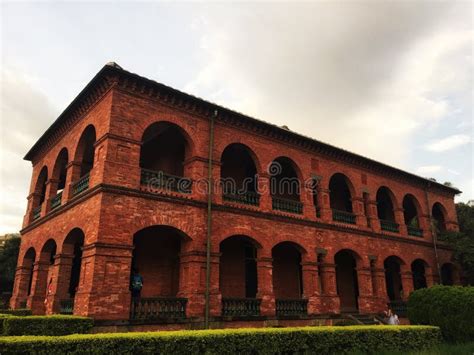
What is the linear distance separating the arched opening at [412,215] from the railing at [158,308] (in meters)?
15.3

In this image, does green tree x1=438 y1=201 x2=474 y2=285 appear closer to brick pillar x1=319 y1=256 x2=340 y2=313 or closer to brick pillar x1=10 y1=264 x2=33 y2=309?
brick pillar x1=319 y1=256 x2=340 y2=313

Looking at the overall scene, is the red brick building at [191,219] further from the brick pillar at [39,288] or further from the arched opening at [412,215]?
the arched opening at [412,215]

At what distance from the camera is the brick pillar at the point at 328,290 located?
55.2ft

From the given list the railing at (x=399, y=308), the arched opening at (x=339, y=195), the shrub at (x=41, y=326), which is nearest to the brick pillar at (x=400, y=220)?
the arched opening at (x=339, y=195)

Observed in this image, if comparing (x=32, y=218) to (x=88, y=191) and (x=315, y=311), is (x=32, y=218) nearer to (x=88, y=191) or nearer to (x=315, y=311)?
(x=88, y=191)

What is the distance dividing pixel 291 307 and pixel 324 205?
508 centimetres

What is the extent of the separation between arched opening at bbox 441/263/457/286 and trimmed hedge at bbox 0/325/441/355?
44.3 feet

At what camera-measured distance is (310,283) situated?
16547 millimetres

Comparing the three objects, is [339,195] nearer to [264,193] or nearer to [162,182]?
[264,193]

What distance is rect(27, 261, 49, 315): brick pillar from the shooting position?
51.0ft

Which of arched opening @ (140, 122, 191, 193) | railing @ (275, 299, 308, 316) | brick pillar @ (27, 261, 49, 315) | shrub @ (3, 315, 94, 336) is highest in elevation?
arched opening @ (140, 122, 191, 193)

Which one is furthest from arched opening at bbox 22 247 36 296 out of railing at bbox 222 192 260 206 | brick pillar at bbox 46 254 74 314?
railing at bbox 222 192 260 206

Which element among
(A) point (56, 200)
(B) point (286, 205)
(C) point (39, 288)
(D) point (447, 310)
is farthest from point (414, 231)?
(C) point (39, 288)

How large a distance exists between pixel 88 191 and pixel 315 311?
402 inches
